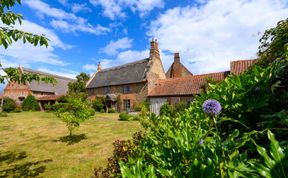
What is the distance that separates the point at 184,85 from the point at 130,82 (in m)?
10.1

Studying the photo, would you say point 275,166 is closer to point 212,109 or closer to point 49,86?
point 212,109

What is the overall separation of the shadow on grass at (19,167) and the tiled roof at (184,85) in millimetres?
18993

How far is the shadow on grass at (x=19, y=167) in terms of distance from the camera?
6.93 m

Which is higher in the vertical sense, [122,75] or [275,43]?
[122,75]

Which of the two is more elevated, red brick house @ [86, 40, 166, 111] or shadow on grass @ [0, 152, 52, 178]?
red brick house @ [86, 40, 166, 111]

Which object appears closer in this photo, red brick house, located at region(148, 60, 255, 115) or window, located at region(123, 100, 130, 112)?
red brick house, located at region(148, 60, 255, 115)

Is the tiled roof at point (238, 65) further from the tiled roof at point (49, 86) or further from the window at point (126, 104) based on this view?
the tiled roof at point (49, 86)

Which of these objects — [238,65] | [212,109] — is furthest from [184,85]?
[212,109]

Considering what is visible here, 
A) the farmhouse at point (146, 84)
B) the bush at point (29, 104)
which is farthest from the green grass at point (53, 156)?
the bush at point (29, 104)

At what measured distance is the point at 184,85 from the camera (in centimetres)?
2620

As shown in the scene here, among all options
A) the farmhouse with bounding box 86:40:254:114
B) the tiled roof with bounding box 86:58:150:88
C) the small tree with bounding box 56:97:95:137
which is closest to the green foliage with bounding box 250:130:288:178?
the small tree with bounding box 56:97:95:137

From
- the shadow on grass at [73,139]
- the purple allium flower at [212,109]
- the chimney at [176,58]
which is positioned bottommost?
the shadow on grass at [73,139]

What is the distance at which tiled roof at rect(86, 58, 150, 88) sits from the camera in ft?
107

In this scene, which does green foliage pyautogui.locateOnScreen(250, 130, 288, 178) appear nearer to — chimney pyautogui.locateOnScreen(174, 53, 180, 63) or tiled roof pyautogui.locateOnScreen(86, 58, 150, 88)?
tiled roof pyautogui.locateOnScreen(86, 58, 150, 88)
